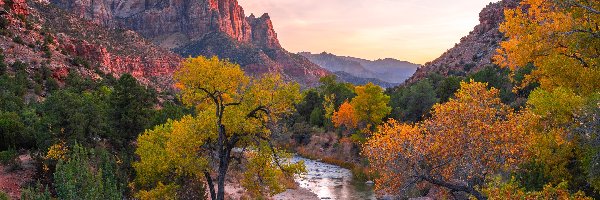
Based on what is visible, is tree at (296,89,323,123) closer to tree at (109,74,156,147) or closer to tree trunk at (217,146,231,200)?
tree at (109,74,156,147)

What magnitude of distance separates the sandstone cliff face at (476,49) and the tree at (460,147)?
213 ft

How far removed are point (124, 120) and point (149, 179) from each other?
8.28 metres

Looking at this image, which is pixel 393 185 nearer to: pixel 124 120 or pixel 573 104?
pixel 573 104

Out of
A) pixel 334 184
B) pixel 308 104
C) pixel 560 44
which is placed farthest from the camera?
pixel 308 104

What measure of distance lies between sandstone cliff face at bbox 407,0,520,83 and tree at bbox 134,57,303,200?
62538mm

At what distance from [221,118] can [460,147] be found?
455 inches

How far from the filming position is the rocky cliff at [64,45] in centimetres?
5072

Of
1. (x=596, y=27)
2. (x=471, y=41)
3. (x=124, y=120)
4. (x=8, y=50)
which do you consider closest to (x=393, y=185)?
(x=596, y=27)

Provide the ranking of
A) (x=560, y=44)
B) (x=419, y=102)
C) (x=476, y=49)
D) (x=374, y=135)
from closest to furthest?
(x=560, y=44), (x=374, y=135), (x=419, y=102), (x=476, y=49)

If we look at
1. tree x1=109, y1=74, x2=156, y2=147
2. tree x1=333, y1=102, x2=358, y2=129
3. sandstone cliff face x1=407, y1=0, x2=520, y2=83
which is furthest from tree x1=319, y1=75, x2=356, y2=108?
tree x1=109, y1=74, x2=156, y2=147

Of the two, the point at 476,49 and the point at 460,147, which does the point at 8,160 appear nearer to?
the point at 460,147

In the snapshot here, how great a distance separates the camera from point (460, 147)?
47.3ft

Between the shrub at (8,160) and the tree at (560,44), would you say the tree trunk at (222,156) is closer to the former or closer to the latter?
the shrub at (8,160)

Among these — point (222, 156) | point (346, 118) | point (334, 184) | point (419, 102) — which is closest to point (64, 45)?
point (346, 118)
